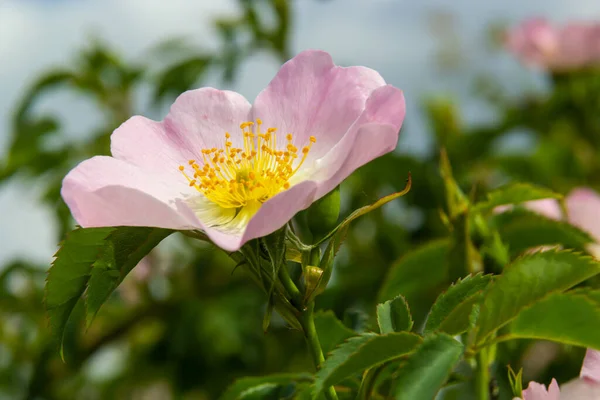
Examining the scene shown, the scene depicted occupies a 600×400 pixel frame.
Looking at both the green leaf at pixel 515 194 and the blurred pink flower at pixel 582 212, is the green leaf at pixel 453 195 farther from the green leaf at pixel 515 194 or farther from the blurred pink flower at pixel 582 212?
the blurred pink flower at pixel 582 212

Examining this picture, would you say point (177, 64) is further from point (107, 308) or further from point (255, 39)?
point (107, 308)

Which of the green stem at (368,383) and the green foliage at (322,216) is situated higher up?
the green foliage at (322,216)

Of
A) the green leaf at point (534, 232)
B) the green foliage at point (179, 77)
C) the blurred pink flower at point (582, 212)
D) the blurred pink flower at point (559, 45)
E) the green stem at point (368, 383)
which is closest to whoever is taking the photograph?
the green stem at point (368, 383)

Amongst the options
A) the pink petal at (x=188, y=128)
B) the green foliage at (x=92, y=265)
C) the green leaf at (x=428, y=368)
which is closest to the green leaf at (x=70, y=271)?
the green foliage at (x=92, y=265)

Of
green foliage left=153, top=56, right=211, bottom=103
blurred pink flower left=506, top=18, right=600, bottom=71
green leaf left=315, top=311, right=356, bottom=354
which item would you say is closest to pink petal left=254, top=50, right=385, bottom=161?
green leaf left=315, top=311, right=356, bottom=354

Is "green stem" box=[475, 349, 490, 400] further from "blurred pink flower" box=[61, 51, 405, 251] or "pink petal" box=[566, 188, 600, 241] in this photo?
"pink petal" box=[566, 188, 600, 241]

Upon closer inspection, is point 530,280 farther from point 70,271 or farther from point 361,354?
point 70,271
